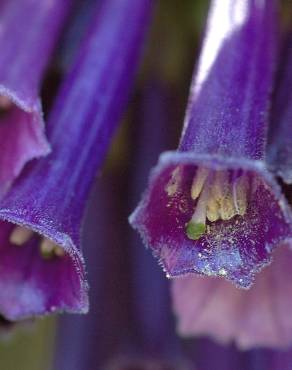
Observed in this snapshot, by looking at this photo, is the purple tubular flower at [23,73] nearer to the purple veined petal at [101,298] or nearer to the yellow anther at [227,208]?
the yellow anther at [227,208]

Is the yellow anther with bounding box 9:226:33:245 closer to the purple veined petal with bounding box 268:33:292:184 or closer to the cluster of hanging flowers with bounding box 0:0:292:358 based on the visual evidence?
the cluster of hanging flowers with bounding box 0:0:292:358

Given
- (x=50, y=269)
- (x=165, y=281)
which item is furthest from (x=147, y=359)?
(x=50, y=269)

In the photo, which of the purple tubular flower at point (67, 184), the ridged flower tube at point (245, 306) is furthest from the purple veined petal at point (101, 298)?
the purple tubular flower at point (67, 184)

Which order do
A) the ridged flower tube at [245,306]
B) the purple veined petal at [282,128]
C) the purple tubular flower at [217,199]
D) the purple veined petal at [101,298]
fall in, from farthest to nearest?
the purple veined petal at [101,298], the ridged flower tube at [245,306], the purple veined petal at [282,128], the purple tubular flower at [217,199]

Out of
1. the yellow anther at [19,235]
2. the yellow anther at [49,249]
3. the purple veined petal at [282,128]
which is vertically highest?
the purple veined petal at [282,128]

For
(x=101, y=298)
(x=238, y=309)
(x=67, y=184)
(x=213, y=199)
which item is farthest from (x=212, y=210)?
(x=101, y=298)

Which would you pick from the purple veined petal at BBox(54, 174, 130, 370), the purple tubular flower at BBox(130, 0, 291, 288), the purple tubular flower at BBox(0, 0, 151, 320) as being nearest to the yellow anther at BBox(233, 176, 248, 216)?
the purple tubular flower at BBox(130, 0, 291, 288)
